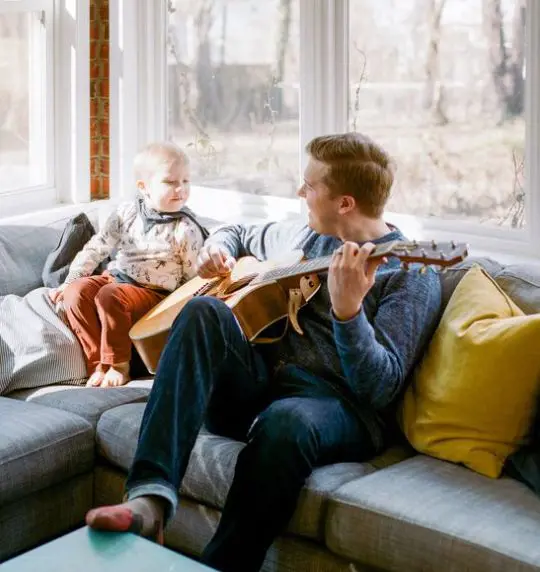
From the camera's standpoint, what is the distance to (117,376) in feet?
10.8

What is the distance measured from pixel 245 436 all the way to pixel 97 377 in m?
0.68

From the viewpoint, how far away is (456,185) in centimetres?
351

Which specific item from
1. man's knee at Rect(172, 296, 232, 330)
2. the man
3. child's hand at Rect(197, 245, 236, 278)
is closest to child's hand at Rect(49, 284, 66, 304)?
child's hand at Rect(197, 245, 236, 278)

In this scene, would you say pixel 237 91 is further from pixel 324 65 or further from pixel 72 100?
pixel 72 100

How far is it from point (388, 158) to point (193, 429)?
A: 84 centimetres

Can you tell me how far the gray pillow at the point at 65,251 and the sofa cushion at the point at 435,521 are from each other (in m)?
1.49

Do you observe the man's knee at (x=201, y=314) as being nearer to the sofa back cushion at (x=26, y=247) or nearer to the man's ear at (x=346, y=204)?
the man's ear at (x=346, y=204)

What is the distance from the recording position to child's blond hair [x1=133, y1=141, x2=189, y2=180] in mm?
3479

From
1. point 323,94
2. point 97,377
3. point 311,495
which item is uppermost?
point 323,94

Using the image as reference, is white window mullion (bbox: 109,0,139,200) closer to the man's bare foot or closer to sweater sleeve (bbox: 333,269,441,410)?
sweater sleeve (bbox: 333,269,441,410)

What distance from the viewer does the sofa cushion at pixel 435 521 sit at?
2.24m

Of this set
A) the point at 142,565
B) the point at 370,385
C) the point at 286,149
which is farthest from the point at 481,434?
the point at 286,149

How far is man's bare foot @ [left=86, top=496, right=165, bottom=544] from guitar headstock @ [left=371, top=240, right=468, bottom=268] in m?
0.71

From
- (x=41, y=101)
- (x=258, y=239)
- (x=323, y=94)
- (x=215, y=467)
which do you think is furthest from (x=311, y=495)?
(x=41, y=101)
